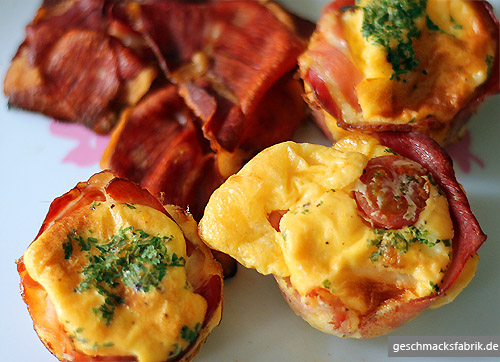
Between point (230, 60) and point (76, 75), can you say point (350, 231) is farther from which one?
point (76, 75)

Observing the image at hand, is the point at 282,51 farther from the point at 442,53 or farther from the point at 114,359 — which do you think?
the point at 114,359

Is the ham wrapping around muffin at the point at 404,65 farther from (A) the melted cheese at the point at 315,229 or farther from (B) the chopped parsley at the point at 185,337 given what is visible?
(B) the chopped parsley at the point at 185,337

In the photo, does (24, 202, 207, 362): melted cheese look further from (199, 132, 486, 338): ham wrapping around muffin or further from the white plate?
the white plate

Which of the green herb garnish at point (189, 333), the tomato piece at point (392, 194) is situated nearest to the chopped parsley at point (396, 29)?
the tomato piece at point (392, 194)

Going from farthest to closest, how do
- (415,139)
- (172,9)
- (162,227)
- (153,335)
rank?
1. (172,9)
2. (415,139)
3. (162,227)
4. (153,335)

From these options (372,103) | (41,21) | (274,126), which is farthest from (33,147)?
(372,103)

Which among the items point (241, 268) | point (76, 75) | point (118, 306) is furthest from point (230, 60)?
point (118, 306)
